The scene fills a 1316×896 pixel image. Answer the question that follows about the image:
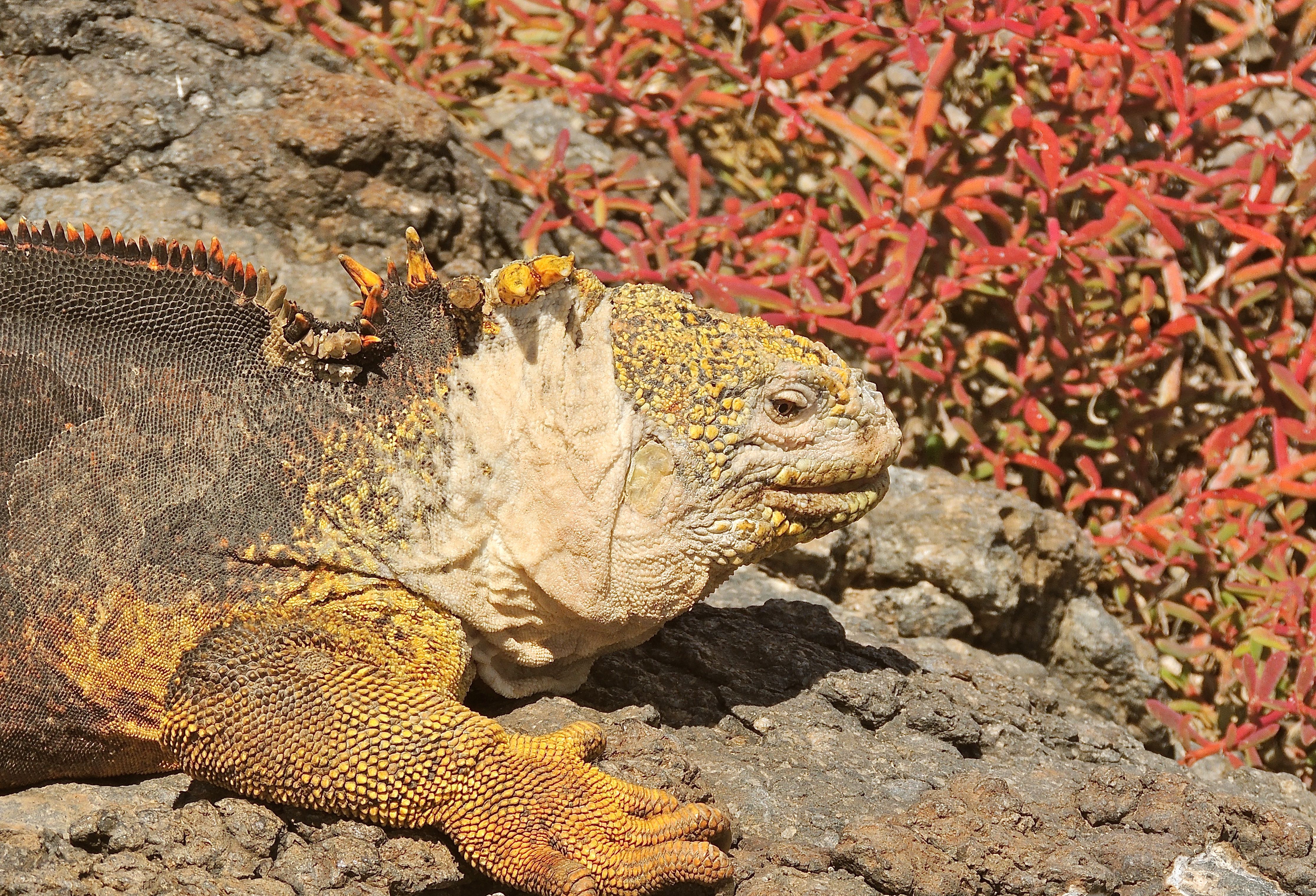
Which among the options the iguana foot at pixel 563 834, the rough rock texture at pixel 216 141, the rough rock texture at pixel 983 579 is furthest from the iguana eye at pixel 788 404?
the rough rock texture at pixel 216 141

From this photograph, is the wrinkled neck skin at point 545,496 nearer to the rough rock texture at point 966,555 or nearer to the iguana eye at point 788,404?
the iguana eye at point 788,404

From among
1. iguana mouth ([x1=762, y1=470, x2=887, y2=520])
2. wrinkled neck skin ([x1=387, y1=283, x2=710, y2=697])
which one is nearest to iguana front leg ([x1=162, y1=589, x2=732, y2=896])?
wrinkled neck skin ([x1=387, y1=283, x2=710, y2=697])

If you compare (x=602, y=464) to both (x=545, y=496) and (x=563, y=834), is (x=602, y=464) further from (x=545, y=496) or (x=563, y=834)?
(x=563, y=834)

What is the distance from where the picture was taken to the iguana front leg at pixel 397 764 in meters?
3.35

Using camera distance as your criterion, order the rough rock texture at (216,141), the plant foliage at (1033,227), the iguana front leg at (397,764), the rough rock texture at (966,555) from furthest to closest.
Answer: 1. the plant foliage at (1033,227)
2. the rough rock texture at (966,555)
3. the rough rock texture at (216,141)
4. the iguana front leg at (397,764)

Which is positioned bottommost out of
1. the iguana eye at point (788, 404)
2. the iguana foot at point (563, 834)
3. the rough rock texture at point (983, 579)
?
the rough rock texture at point (983, 579)

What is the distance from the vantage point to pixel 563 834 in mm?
3416

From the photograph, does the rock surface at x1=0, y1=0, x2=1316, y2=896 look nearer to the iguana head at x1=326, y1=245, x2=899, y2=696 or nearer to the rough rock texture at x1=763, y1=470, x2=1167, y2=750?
the rough rock texture at x1=763, y1=470, x2=1167, y2=750

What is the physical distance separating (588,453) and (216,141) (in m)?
2.93

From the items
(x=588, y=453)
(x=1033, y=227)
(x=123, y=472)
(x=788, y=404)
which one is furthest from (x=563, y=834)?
(x=1033, y=227)

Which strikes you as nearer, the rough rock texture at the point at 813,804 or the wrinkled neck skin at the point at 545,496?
the rough rock texture at the point at 813,804

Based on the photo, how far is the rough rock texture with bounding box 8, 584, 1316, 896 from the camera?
336 centimetres

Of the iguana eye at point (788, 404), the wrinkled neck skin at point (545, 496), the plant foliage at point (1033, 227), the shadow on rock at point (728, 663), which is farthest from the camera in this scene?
the plant foliage at point (1033, 227)

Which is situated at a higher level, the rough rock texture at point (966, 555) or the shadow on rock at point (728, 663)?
the shadow on rock at point (728, 663)
